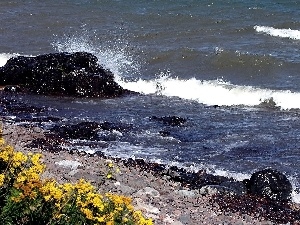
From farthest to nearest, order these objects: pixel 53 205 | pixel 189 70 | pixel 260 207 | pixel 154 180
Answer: pixel 189 70 < pixel 154 180 < pixel 260 207 < pixel 53 205

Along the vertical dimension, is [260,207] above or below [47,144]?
below

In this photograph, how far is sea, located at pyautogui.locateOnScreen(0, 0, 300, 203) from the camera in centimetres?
1443

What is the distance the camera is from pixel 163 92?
22000mm

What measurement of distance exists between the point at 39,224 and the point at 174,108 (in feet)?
44.8

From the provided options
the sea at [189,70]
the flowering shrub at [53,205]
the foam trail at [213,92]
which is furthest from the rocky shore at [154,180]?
the foam trail at [213,92]

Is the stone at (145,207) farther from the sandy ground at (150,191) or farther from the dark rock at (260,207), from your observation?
the dark rock at (260,207)

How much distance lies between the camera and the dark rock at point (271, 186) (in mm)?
11664

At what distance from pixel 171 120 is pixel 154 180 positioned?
5645 mm

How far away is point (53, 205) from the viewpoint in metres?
5.27

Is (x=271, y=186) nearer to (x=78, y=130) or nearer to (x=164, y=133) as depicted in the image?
(x=164, y=133)

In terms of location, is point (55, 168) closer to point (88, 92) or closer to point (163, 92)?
point (88, 92)

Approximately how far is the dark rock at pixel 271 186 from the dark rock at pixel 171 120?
4968 mm

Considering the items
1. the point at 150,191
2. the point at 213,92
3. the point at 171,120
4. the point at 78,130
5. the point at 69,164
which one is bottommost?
the point at 213,92

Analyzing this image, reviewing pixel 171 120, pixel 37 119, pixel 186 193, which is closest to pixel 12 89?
pixel 37 119
